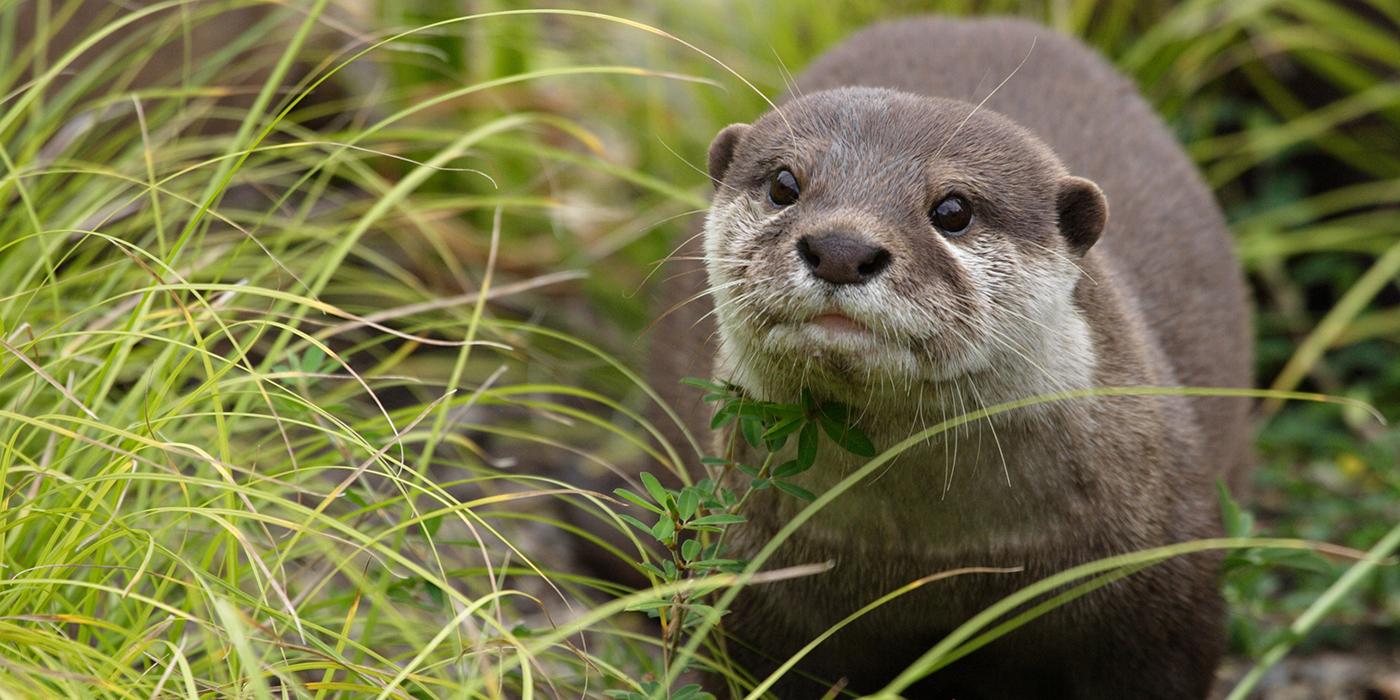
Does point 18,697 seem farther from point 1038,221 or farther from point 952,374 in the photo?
point 1038,221

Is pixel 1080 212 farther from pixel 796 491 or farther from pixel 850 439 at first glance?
pixel 796 491

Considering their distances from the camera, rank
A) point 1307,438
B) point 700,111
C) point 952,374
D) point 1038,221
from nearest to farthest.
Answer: point 952,374 → point 1038,221 → point 1307,438 → point 700,111

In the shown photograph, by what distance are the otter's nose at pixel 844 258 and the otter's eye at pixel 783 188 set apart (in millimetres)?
298

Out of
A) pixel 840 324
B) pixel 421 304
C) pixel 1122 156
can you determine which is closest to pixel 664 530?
pixel 840 324

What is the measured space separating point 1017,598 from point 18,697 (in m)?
1.21

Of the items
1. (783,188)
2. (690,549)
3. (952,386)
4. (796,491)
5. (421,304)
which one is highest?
(783,188)

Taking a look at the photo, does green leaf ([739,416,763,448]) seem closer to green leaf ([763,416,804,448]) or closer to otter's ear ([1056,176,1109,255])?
green leaf ([763,416,804,448])

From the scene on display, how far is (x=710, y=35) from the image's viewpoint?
16.4ft

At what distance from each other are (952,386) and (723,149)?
64 centimetres

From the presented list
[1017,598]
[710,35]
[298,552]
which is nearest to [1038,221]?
[1017,598]

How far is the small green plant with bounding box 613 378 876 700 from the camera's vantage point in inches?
88.0

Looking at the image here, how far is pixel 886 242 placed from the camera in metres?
2.13

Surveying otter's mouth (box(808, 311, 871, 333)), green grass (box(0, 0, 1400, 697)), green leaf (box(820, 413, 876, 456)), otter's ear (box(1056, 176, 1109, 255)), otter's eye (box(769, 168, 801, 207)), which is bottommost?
green grass (box(0, 0, 1400, 697))

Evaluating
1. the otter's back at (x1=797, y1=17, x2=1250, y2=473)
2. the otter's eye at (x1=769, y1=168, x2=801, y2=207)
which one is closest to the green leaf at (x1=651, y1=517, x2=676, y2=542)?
the otter's eye at (x1=769, y1=168, x2=801, y2=207)
